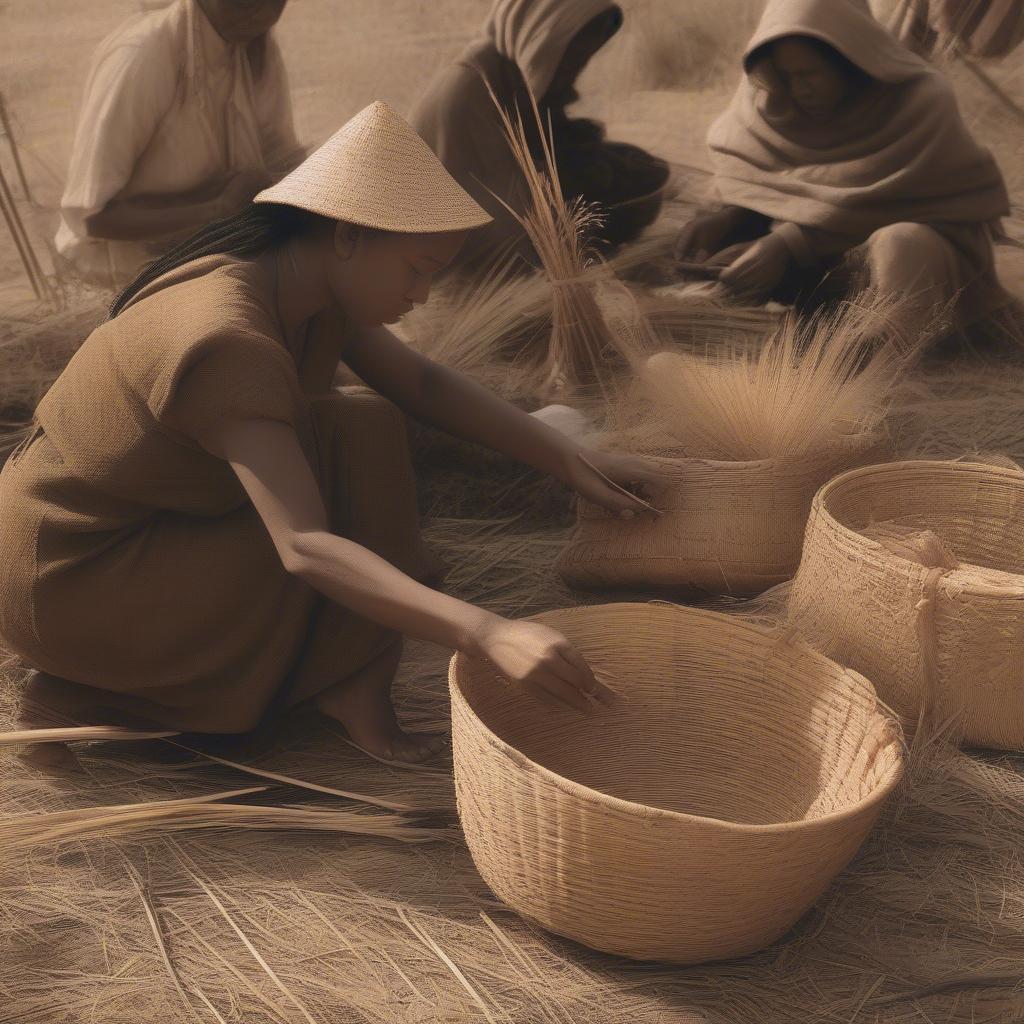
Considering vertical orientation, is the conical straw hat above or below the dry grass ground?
above

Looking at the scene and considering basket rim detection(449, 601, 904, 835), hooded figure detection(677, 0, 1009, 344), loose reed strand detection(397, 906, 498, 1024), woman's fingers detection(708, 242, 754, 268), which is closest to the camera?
basket rim detection(449, 601, 904, 835)

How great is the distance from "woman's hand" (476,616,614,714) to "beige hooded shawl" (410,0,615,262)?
221 cm

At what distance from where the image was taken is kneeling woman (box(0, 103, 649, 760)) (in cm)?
189

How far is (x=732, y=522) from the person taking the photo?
251 centimetres

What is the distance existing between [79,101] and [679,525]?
208 centimetres

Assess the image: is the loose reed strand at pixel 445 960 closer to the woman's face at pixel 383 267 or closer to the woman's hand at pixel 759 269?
the woman's face at pixel 383 267

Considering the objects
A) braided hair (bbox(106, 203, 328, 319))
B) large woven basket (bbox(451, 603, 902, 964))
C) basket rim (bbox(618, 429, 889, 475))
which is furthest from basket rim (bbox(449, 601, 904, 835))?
braided hair (bbox(106, 203, 328, 319))

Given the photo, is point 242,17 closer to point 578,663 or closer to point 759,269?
point 759,269

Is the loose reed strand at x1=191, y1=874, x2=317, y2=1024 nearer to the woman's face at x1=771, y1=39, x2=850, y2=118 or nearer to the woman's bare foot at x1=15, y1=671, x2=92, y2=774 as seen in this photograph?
the woman's bare foot at x1=15, y1=671, x2=92, y2=774

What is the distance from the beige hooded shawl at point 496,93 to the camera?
3.78 metres

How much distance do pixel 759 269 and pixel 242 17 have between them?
1527mm

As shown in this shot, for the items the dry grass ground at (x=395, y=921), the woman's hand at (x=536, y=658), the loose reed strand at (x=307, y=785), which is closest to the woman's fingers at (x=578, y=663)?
the woman's hand at (x=536, y=658)

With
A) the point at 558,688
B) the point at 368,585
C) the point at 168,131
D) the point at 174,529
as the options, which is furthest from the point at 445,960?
the point at 168,131

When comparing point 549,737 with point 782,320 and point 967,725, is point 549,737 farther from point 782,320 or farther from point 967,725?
point 782,320
